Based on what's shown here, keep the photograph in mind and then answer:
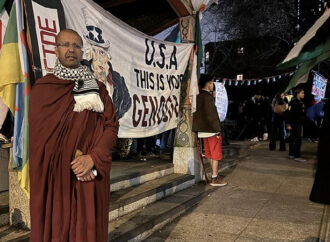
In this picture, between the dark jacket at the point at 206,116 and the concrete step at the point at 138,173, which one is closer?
the concrete step at the point at 138,173

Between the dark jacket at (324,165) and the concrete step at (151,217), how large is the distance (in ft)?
6.50

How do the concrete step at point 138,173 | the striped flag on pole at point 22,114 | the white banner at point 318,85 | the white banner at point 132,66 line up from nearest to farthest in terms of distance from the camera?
the striped flag on pole at point 22,114, the white banner at point 132,66, the concrete step at point 138,173, the white banner at point 318,85

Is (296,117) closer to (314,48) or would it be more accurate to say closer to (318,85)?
(314,48)

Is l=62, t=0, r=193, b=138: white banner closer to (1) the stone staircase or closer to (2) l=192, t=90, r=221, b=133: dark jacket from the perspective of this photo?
(2) l=192, t=90, r=221, b=133: dark jacket

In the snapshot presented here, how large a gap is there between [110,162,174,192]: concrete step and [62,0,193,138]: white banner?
0.75 meters

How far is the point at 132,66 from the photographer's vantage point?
4.48 metres

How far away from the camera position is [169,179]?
5.58 metres

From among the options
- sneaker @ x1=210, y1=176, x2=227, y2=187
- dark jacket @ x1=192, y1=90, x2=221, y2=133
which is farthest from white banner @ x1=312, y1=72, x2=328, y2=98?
dark jacket @ x1=192, y1=90, x2=221, y2=133

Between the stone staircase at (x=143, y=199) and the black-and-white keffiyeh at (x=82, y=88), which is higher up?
→ the black-and-white keffiyeh at (x=82, y=88)

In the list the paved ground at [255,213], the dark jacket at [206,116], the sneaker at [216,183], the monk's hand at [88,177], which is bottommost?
the paved ground at [255,213]

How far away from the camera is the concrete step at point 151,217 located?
354cm

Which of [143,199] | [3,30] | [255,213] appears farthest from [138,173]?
[3,30]

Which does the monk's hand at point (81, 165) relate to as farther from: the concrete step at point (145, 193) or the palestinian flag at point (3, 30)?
the concrete step at point (145, 193)

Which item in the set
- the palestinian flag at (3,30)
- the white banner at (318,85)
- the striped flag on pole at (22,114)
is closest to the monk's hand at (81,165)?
the striped flag on pole at (22,114)
